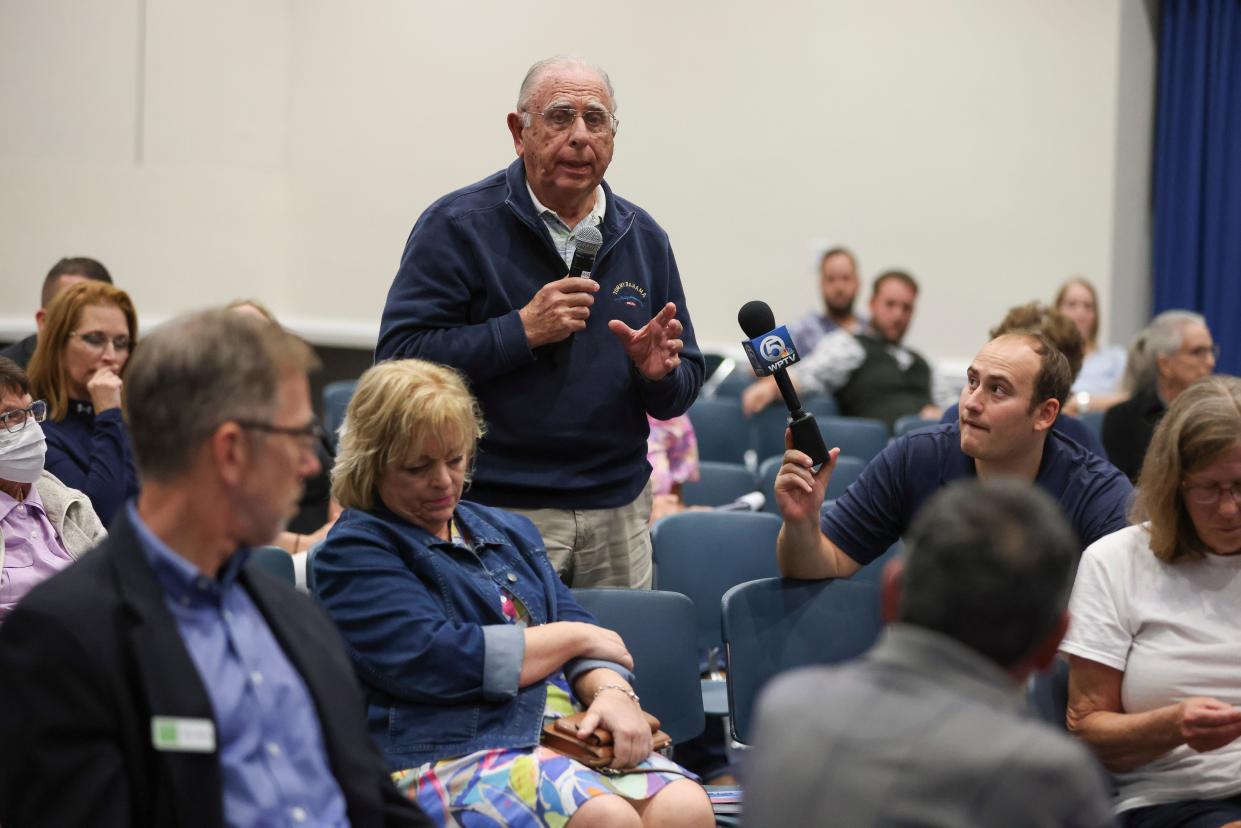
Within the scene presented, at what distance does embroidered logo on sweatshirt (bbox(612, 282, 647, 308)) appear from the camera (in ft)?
10.3

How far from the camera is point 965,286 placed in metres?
8.26

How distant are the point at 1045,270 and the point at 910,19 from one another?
1657 millimetres

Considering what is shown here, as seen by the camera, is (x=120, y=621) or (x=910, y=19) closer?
(x=120, y=621)

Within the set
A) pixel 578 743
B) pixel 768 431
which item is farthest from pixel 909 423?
pixel 578 743

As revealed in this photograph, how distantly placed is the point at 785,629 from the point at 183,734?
1708 mm

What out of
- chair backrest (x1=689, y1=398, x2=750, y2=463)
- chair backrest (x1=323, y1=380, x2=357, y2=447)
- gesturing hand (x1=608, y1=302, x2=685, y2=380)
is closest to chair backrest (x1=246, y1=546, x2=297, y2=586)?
gesturing hand (x1=608, y1=302, x2=685, y2=380)

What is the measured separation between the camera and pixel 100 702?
4.93 feet

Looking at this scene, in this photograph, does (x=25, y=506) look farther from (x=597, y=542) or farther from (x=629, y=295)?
(x=629, y=295)

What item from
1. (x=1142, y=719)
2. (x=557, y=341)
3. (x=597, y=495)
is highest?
(x=557, y=341)

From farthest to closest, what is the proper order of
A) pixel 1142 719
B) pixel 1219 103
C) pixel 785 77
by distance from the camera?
pixel 785 77, pixel 1219 103, pixel 1142 719

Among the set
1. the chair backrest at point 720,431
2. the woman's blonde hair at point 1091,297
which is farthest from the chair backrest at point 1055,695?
the woman's blonde hair at point 1091,297

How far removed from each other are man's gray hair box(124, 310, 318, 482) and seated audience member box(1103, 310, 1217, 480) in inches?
162

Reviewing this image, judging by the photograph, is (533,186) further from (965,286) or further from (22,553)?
(965,286)

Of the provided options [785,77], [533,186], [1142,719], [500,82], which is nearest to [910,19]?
[785,77]
